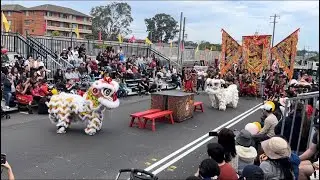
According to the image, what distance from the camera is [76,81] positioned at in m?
17.8

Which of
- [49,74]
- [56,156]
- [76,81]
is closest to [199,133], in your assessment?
[56,156]

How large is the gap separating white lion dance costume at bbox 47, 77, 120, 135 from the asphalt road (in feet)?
1.19

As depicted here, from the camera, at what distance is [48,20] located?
247ft

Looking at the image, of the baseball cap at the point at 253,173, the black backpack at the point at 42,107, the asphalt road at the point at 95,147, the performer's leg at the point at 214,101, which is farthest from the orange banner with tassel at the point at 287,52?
the baseball cap at the point at 253,173

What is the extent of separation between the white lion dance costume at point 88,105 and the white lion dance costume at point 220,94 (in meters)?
6.67

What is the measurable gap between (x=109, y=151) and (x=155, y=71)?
54.4 ft

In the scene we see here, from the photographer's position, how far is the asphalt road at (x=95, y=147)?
739cm

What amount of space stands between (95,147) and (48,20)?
233 ft

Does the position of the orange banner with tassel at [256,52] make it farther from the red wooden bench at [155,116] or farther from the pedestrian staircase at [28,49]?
the red wooden bench at [155,116]

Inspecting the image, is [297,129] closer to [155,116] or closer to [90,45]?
[155,116]

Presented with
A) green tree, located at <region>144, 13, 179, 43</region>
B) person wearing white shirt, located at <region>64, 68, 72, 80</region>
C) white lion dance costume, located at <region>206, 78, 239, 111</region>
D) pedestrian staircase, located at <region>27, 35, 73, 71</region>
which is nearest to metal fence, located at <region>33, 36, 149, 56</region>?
pedestrian staircase, located at <region>27, 35, 73, 71</region>

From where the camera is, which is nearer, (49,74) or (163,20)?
(49,74)

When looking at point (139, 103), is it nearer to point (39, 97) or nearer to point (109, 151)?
point (39, 97)

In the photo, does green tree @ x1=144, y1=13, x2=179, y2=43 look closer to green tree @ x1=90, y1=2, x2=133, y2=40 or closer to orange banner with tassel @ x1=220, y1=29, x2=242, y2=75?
green tree @ x1=90, y1=2, x2=133, y2=40
